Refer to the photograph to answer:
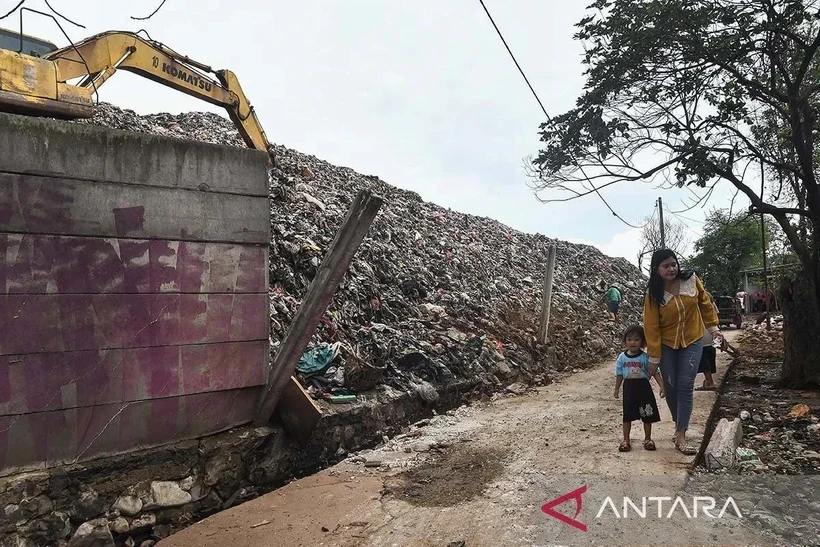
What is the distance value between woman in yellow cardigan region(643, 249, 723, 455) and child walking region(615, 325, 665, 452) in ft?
0.42

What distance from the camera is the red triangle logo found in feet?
9.32

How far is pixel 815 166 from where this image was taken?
799 centimetres

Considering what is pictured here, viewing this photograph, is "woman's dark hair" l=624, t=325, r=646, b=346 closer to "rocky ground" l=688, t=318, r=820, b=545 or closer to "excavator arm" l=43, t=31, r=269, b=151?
"rocky ground" l=688, t=318, r=820, b=545

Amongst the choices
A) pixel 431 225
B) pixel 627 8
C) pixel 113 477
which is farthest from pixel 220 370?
pixel 431 225

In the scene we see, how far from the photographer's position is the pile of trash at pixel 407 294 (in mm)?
6035

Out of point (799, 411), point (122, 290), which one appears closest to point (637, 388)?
point (799, 411)

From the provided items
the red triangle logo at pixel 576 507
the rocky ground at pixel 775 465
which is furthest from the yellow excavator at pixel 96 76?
the rocky ground at pixel 775 465

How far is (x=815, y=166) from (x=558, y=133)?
3914mm

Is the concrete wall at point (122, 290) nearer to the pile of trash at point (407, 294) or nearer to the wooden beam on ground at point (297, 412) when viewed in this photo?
the wooden beam on ground at point (297, 412)

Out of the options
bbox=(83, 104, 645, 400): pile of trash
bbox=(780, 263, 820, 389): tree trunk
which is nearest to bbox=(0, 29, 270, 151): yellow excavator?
bbox=(83, 104, 645, 400): pile of trash

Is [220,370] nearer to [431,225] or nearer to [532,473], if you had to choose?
[532,473]

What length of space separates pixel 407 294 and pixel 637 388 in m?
4.45

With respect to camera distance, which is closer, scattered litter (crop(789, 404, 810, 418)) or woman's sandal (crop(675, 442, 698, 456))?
woman's sandal (crop(675, 442, 698, 456))

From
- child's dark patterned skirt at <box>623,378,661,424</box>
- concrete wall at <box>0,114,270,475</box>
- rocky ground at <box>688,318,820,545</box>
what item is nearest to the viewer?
rocky ground at <box>688,318,820,545</box>
